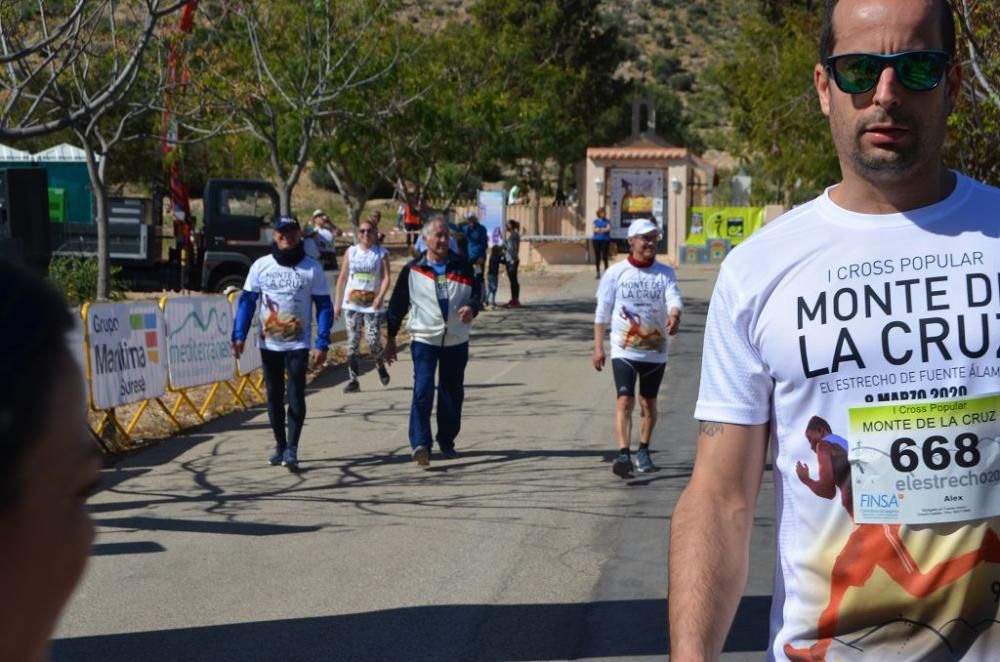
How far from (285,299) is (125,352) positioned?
72.4 inches

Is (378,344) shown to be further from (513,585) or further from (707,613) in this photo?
(707,613)

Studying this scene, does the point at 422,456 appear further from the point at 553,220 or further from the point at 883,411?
the point at 553,220

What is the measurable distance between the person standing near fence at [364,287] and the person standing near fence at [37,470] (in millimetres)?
14986

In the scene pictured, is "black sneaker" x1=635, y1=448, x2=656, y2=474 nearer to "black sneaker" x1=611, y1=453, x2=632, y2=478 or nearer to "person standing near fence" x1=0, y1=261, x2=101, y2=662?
"black sneaker" x1=611, y1=453, x2=632, y2=478

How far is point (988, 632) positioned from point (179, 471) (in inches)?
363

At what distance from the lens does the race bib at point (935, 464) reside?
8.62ft

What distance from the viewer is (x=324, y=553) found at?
8.30 m

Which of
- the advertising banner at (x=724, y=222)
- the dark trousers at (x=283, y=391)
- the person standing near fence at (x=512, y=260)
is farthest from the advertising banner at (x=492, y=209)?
the dark trousers at (x=283, y=391)

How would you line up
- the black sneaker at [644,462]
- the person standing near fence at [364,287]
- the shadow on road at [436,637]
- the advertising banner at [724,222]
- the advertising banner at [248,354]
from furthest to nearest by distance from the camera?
the advertising banner at [724,222] → the person standing near fence at [364,287] → the advertising banner at [248,354] → the black sneaker at [644,462] → the shadow on road at [436,637]

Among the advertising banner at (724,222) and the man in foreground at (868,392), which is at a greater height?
the man in foreground at (868,392)

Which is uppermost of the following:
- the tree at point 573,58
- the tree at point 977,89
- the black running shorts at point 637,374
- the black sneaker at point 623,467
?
the tree at point 573,58

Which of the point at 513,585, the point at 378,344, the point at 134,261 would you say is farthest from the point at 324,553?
the point at 134,261

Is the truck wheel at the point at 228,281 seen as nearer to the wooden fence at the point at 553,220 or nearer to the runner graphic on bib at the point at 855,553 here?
the wooden fence at the point at 553,220

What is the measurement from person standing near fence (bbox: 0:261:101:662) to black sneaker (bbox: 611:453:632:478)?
30.8ft
